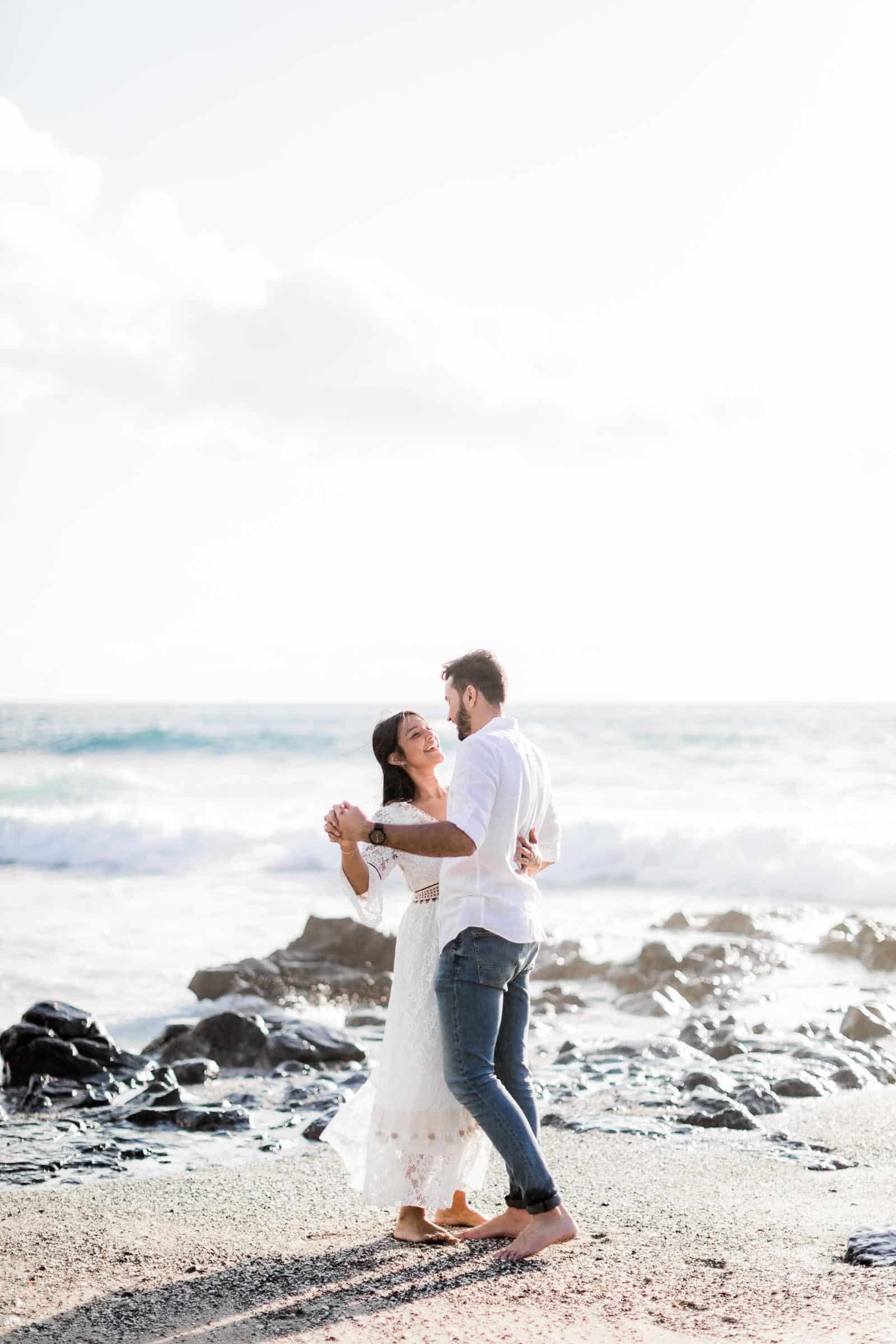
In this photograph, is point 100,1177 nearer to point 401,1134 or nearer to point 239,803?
point 401,1134

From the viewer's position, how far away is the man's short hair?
4656 millimetres

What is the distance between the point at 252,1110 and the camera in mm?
7051

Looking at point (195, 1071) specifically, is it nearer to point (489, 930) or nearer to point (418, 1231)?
point (418, 1231)

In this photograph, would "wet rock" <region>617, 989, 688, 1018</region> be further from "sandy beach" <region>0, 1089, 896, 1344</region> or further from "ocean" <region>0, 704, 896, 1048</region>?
"sandy beach" <region>0, 1089, 896, 1344</region>

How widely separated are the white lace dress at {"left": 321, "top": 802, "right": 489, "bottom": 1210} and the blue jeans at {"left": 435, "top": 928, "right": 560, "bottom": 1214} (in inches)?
6.5

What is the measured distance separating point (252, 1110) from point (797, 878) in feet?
41.6

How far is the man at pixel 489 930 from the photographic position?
4395 mm

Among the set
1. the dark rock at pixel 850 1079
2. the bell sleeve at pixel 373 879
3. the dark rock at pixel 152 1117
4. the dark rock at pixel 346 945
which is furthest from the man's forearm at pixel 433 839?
the dark rock at pixel 346 945

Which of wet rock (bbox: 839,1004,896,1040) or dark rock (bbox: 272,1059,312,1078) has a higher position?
wet rock (bbox: 839,1004,896,1040)

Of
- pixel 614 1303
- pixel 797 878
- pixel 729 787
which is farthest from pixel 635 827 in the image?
pixel 614 1303

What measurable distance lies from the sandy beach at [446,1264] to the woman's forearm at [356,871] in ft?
4.39

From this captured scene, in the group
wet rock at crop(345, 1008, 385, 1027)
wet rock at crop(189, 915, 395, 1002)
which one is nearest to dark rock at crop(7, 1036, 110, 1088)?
wet rock at crop(345, 1008, 385, 1027)

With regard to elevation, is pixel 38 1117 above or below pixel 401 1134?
below

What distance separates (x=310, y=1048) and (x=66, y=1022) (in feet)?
5.31
